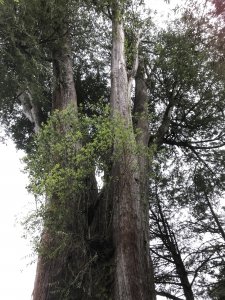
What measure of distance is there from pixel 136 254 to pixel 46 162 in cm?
177

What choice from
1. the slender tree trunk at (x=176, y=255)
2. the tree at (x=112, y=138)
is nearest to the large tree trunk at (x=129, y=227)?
the tree at (x=112, y=138)

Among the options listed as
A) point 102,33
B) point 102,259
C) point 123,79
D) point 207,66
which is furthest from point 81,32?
point 102,259

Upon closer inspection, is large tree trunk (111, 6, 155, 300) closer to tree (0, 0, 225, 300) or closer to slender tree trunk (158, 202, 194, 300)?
tree (0, 0, 225, 300)

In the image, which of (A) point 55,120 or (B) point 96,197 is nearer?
(A) point 55,120

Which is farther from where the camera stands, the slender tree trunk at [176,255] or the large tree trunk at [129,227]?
the slender tree trunk at [176,255]

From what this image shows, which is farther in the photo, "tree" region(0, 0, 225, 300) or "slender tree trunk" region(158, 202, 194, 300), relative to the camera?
"slender tree trunk" region(158, 202, 194, 300)

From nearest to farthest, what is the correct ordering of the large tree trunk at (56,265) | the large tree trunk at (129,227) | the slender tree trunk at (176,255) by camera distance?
the large tree trunk at (129,227) < the large tree trunk at (56,265) < the slender tree trunk at (176,255)

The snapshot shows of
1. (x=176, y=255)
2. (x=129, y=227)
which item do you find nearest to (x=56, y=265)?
(x=129, y=227)

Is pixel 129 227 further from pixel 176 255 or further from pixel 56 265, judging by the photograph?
pixel 176 255

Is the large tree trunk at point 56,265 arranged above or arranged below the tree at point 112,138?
below

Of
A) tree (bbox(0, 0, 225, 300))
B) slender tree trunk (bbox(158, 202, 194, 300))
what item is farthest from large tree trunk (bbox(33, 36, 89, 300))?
slender tree trunk (bbox(158, 202, 194, 300))

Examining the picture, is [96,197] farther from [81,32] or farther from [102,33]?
[102,33]

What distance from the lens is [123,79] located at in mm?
7613

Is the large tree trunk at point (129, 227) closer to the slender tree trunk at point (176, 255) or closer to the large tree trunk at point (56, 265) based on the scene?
the large tree trunk at point (56, 265)
